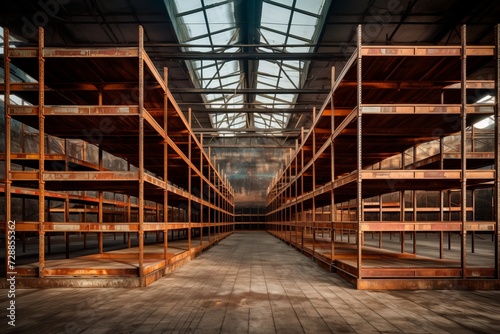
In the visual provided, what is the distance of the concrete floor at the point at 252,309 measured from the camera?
4.15m

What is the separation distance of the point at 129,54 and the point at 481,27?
1321 centimetres

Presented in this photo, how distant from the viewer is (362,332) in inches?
156

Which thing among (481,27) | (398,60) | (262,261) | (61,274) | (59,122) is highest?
(481,27)

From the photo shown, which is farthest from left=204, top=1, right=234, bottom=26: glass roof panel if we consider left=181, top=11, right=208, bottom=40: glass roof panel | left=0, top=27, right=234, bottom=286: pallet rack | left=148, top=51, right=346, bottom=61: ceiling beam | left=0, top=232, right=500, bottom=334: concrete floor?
left=0, top=232, right=500, bottom=334: concrete floor

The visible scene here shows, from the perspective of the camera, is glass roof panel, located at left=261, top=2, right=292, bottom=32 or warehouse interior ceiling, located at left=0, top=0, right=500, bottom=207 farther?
glass roof panel, located at left=261, top=2, right=292, bottom=32

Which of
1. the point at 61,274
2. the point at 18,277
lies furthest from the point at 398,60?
the point at 18,277

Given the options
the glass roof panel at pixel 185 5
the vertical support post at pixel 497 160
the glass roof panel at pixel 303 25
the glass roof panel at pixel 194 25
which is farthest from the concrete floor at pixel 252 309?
the glass roof panel at pixel 303 25

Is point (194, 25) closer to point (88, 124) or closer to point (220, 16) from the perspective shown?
point (220, 16)

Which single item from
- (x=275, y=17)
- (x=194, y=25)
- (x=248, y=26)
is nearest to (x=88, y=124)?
(x=194, y=25)

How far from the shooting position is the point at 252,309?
4.96m

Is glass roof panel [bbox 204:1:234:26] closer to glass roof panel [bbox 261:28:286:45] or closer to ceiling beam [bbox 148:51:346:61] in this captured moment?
ceiling beam [bbox 148:51:346:61]

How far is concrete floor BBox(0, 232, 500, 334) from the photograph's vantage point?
13.6 feet

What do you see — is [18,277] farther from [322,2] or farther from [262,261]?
[322,2]

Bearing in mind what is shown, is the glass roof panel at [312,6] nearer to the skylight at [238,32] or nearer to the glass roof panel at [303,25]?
the skylight at [238,32]
